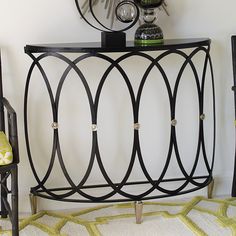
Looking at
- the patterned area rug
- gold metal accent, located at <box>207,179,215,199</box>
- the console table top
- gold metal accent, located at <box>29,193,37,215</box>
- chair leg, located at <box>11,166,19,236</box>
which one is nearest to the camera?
chair leg, located at <box>11,166,19,236</box>

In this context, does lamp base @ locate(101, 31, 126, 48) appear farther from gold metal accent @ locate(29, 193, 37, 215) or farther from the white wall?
gold metal accent @ locate(29, 193, 37, 215)

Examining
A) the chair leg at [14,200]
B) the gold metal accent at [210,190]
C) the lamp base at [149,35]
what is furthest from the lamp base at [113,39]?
the gold metal accent at [210,190]

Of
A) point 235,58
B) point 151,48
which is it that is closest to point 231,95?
point 235,58

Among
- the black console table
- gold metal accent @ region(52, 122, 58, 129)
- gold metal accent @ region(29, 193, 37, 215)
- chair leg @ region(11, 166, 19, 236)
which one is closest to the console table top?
the black console table

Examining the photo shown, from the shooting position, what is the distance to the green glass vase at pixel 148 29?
2074mm

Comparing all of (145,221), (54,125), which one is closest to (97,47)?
(54,125)

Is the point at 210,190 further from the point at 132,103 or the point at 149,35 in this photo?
the point at 149,35

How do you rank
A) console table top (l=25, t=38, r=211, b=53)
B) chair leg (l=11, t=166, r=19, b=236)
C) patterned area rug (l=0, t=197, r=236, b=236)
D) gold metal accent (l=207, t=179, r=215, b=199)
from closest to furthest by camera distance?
1. chair leg (l=11, t=166, r=19, b=236)
2. console table top (l=25, t=38, r=211, b=53)
3. patterned area rug (l=0, t=197, r=236, b=236)
4. gold metal accent (l=207, t=179, r=215, b=199)

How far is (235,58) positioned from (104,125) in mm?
687

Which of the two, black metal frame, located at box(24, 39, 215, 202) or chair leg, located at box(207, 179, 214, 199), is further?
chair leg, located at box(207, 179, 214, 199)

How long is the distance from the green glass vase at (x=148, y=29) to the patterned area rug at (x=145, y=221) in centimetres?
78

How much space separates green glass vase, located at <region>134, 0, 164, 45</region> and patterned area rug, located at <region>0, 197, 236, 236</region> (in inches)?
30.6

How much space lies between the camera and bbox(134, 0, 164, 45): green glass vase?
2074 millimetres

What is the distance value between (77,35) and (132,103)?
425 millimetres
